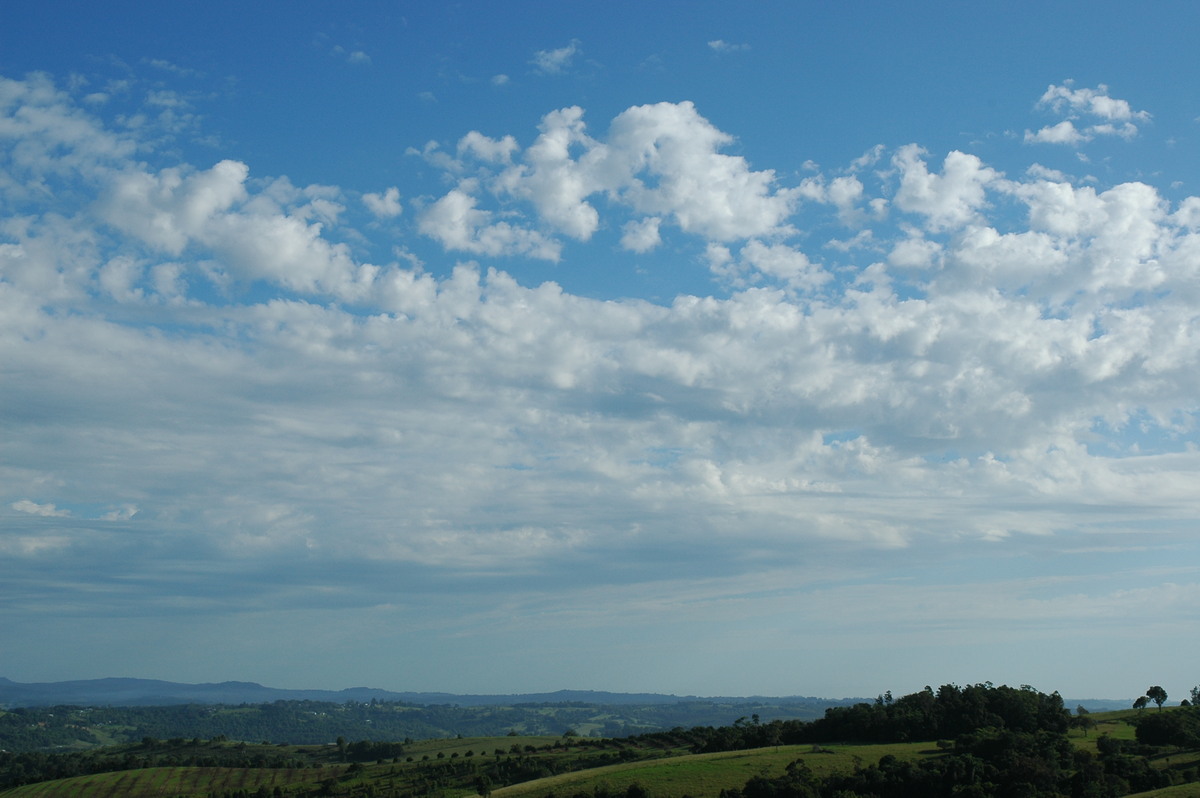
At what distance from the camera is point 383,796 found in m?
154

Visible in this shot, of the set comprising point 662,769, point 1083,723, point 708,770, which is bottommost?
point 662,769

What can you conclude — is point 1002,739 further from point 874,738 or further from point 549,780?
point 549,780

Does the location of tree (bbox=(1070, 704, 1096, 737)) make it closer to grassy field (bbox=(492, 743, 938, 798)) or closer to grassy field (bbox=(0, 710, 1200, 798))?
grassy field (bbox=(0, 710, 1200, 798))

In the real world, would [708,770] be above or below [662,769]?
A: above

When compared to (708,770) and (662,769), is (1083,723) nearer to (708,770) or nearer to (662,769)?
(708,770)

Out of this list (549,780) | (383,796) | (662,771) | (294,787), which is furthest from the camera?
(294,787)

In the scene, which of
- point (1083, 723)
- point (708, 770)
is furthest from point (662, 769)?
point (1083, 723)

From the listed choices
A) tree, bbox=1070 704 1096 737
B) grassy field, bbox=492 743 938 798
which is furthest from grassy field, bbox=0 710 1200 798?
tree, bbox=1070 704 1096 737

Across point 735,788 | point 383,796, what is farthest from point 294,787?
point 735,788

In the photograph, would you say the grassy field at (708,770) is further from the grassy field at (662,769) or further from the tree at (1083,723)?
the tree at (1083,723)

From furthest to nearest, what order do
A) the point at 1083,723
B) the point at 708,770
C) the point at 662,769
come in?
the point at 1083,723, the point at 662,769, the point at 708,770

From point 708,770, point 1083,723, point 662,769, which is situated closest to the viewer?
point 708,770

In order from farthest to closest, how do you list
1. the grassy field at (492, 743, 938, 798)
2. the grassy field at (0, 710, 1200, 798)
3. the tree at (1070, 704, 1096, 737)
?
the tree at (1070, 704, 1096, 737) < the grassy field at (0, 710, 1200, 798) < the grassy field at (492, 743, 938, 798)

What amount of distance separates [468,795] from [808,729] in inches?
2381
